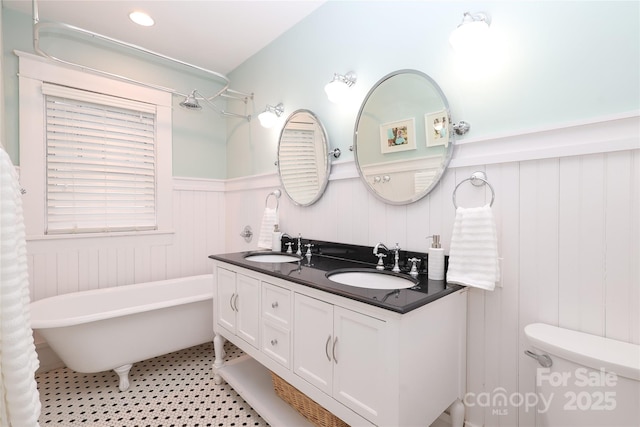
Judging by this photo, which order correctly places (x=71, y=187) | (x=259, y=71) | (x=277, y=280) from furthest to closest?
(x=259, y=71) → (x=71, y=187) → (x=277, y=280)

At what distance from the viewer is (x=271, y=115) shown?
2.35 metres

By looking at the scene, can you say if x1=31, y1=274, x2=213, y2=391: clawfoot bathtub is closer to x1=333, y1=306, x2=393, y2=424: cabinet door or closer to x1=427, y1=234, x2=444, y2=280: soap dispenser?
x1=333, y1=306, x2=393, y2=424: cabinet door

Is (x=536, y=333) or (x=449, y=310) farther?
(x=449, y=310)

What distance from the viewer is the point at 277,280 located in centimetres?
149

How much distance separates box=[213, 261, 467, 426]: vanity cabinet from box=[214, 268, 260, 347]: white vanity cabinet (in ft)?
0.03

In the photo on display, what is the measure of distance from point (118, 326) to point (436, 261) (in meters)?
1.93

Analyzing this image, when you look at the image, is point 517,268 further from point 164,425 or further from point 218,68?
point 218,68

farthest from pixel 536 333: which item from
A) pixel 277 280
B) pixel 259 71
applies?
pixel 259 71

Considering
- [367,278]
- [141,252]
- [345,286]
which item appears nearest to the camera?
[345,286]

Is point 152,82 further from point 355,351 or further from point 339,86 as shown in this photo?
point 355,351

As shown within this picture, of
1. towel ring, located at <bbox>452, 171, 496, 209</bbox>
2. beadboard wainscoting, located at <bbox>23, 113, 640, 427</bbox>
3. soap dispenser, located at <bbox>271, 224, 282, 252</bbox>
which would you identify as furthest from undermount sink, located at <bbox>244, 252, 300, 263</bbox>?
towel ring, located at <bbox>452, 171, 496, 209</bbox>

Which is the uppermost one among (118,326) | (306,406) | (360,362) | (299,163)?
(299,163)

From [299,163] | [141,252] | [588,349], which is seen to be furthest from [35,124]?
[588,349]

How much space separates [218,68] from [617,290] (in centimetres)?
322
